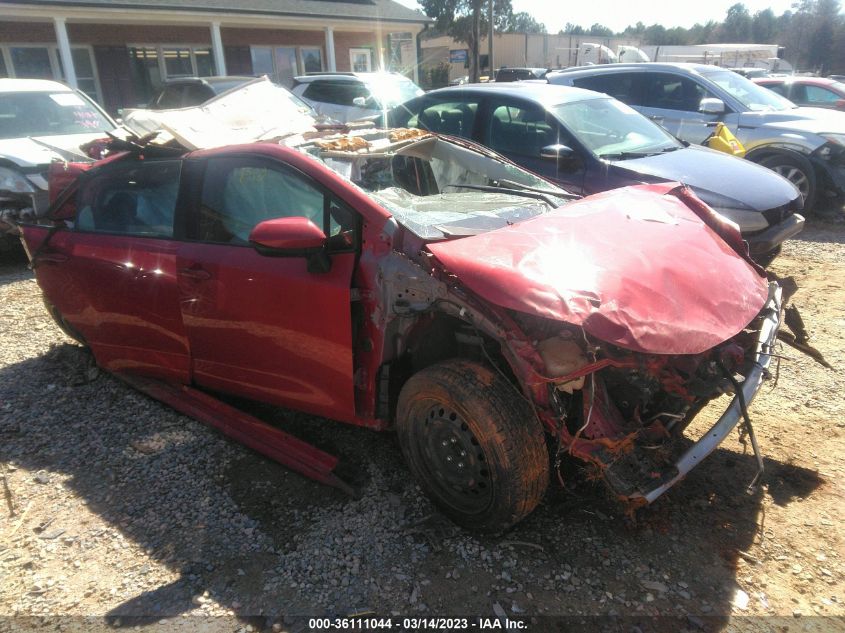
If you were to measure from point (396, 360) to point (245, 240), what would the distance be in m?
1.03

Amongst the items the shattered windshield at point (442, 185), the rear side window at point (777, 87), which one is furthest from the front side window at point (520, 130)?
the rear side window at point (777, 87)

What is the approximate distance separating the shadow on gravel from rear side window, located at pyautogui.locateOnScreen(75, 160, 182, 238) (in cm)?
124

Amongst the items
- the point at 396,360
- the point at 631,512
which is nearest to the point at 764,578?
the point at 631,512

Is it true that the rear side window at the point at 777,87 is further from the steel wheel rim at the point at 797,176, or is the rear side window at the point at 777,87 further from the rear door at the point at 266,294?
the rear door at the point at 266,294

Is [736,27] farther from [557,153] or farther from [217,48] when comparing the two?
[557,153]

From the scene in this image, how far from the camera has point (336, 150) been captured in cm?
330

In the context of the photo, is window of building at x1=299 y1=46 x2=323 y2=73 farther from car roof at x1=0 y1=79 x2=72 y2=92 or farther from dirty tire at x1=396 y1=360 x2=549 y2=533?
dirty tire at x1=396 y1=360 x2=549 y2=533

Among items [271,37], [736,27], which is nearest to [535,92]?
[271,37]

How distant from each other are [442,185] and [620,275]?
1896 millimetres

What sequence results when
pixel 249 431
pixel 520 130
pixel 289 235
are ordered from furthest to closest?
1. pixel 520 130
2. pixel 249 431
3. pixel 289 235

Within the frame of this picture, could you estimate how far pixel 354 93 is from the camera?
11453mm

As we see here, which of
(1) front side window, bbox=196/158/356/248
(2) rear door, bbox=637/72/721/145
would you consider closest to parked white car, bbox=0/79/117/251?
(1) front side window, bbox=196/158/356/248

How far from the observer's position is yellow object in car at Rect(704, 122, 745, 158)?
7.47 m

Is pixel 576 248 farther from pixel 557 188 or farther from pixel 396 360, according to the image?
pixel 557 188
